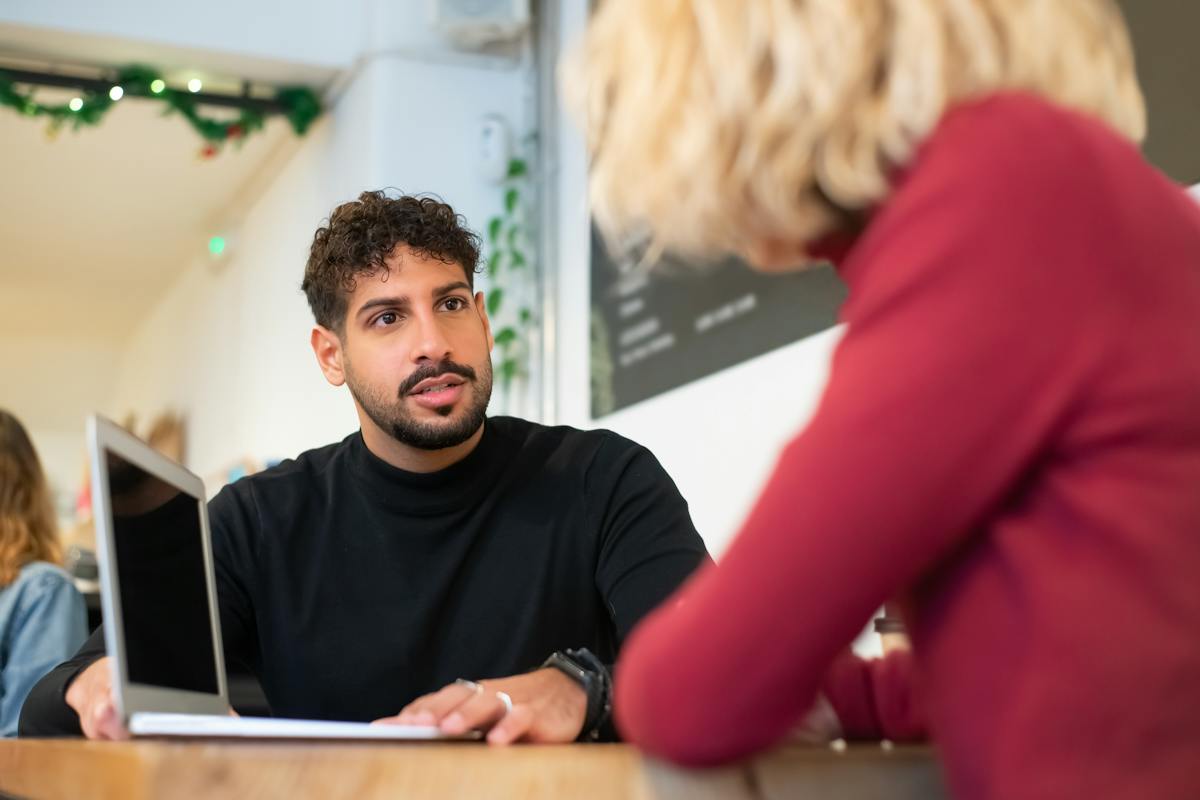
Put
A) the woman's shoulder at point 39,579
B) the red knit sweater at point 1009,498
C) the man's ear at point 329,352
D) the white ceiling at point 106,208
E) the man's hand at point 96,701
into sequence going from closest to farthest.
→ the red knit sweater at point 1009,498 < the man's hand at point 96,701 < the man's ear at point 329,352 < the woman's shoulder at point 39,579 < the white ceiling at point 106,208

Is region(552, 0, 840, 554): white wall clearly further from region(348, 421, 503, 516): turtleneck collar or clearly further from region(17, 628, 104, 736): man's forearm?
region(17, 628, 104, 736): man's forearm

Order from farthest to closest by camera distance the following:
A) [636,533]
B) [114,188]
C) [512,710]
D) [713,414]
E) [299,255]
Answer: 1. [114,188]
2. [299,255]
3. [713,414]
4. [636,533]
5. [512,710]

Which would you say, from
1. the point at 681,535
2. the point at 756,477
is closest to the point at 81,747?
the point at 681,535

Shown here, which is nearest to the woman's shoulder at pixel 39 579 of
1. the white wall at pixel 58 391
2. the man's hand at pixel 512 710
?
the man's hand at pixel 512 710

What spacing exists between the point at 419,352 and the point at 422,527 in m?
0.25

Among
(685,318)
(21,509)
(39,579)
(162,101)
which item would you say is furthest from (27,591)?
(162,101)

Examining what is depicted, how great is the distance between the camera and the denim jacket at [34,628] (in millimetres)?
2881

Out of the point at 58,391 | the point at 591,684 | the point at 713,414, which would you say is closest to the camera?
the point at 591,684

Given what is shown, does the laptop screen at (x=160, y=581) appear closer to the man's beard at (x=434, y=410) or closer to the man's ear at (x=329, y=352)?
the man's beard at (x=434, y=410)

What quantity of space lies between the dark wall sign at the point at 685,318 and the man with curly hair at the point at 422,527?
3.35ft

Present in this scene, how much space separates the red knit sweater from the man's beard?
123 centimetres

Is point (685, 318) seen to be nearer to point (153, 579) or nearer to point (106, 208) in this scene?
point (153, 579)

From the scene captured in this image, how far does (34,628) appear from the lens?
2.95 m

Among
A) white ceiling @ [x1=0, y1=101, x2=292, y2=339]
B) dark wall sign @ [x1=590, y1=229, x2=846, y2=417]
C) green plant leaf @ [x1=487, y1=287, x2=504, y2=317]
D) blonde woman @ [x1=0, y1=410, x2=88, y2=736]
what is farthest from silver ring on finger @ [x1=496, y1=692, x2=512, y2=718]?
white ceiling @ [x1=0, y1=101, x2=292, y2=339]
